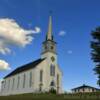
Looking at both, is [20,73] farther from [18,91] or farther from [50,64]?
[50,64]

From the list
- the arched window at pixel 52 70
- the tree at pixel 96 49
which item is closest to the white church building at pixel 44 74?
the arched window at pixel 52 70

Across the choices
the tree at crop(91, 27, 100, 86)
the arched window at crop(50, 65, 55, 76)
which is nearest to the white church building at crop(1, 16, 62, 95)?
the arched window at crop(50, 65, 55, 76)

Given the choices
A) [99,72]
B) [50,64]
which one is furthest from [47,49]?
[99,72]

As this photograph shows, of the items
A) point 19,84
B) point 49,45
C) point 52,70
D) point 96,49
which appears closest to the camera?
point 96,49

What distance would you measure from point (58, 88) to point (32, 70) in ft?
36.1

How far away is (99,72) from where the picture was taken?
4372cm

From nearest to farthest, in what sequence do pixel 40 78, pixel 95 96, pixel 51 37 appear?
pixel 95 96 < pixel 40 78 < pixel 51 37

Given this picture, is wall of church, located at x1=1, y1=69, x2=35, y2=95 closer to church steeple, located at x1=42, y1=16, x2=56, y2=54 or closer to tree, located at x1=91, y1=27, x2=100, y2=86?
church steeple, located at x1=42, y1=16, x2=56, y2=54

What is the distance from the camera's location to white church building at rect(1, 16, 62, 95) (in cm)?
7200

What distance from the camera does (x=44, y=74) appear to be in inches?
2913

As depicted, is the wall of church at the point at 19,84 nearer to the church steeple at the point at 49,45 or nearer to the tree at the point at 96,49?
the church steeple at the point at 49,45

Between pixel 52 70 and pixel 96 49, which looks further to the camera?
pixel 52 70

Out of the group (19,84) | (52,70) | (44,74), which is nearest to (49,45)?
(52,70)

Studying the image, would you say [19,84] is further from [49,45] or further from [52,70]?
[49,45]
